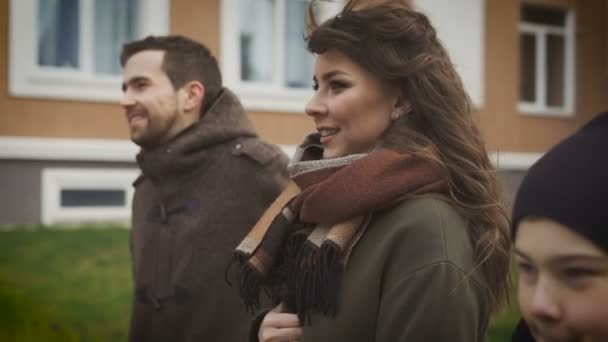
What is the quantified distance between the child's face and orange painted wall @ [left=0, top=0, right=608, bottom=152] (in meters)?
7.62

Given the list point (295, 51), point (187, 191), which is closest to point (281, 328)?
point (187, 191)

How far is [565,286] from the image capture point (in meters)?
1.40

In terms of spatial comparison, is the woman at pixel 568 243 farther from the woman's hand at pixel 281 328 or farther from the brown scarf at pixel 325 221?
the woman's hand at pixel 281 328

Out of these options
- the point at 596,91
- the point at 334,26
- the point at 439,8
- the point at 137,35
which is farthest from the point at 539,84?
the point at 334,26

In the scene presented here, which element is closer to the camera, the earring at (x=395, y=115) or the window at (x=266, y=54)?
the earring at (x=395, y=115)

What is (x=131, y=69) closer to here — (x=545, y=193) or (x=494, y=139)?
(x=545, y=193)

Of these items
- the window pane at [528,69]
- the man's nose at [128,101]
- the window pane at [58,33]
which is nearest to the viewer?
the man's nose at [128,101]

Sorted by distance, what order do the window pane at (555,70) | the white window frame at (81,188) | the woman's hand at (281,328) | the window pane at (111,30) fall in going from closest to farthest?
the woman's hand at (281,328)
the white window frame at (81,188)
the window pane at (111,30)
the window pane at (555,70)

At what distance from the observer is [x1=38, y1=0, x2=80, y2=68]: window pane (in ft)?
30.7

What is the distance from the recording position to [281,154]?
3656 millimetres

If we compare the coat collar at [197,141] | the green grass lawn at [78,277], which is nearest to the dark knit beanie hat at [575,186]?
the coat collar at [197,141]

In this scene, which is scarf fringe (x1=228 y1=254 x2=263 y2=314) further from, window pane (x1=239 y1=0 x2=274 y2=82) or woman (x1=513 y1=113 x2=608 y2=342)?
window pane (x1=239 y1=0 x2=274 y2=82)

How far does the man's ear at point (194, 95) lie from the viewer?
374 cm

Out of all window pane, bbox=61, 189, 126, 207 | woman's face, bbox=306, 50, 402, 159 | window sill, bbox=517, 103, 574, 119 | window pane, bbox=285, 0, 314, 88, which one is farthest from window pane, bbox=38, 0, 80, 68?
woman's face, bbox=306, 50, 402, 159
